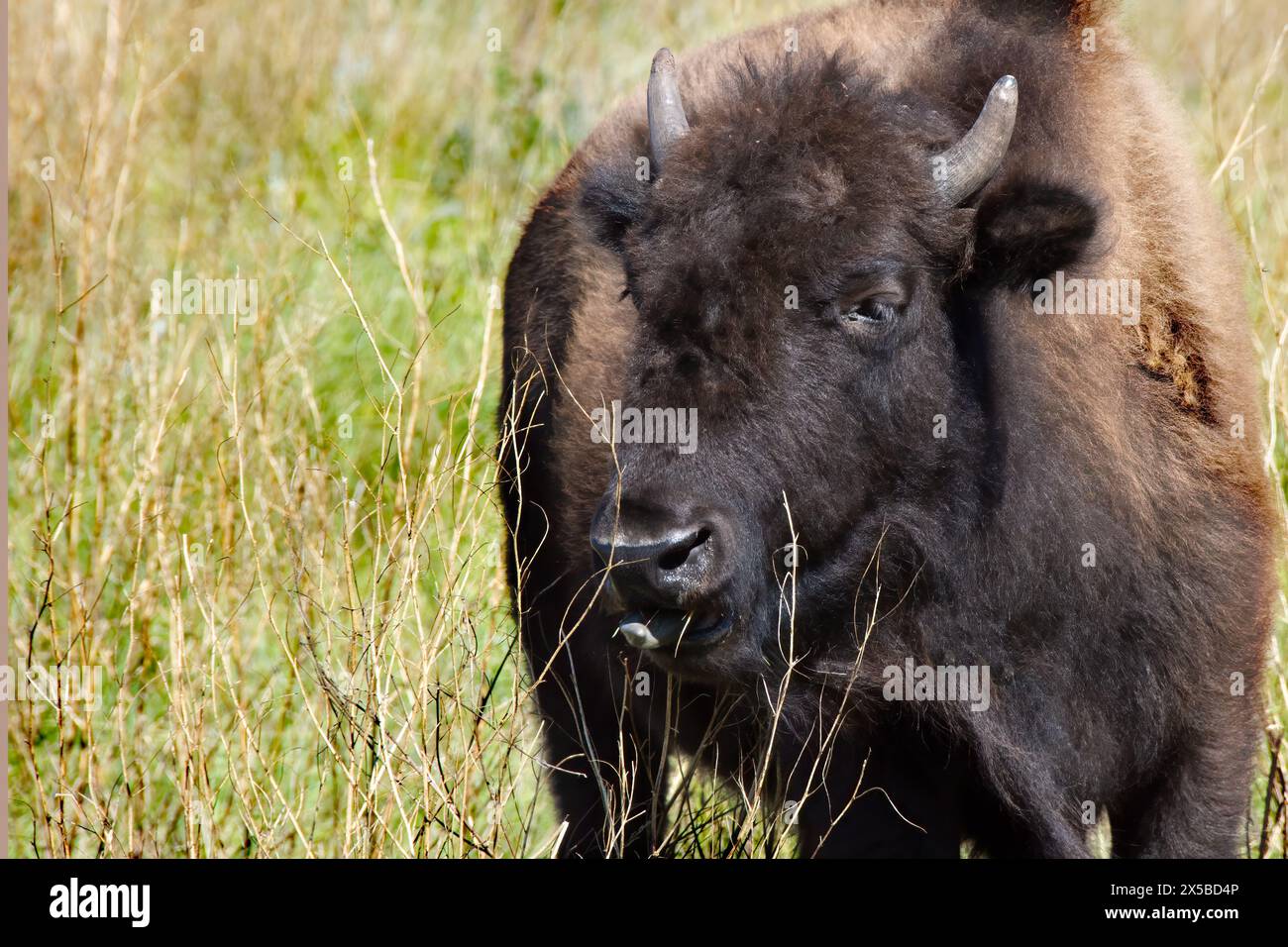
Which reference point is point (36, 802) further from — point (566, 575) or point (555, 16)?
point (555, 16)

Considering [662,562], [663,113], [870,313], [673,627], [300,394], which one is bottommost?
[673,627]

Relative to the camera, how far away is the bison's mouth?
13.5ft

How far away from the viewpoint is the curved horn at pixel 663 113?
479 centimetres

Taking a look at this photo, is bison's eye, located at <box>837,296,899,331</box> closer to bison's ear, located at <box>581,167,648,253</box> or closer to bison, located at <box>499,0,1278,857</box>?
bison, located at <box>499,0,1278,857</box>

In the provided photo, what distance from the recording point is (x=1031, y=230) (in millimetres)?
4414

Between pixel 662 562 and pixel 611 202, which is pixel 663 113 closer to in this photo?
pixel 611 202

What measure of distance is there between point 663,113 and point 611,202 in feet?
1.15

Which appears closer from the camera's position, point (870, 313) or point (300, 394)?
point (870, 313)

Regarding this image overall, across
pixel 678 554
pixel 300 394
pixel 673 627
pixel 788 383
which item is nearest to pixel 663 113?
pixel 788 383

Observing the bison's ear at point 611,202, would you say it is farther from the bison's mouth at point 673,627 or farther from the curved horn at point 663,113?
the bison's mouth at point 673,627

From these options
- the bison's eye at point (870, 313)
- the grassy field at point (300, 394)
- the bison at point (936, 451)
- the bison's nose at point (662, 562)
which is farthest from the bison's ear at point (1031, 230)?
the grassy field at point (300, 394)

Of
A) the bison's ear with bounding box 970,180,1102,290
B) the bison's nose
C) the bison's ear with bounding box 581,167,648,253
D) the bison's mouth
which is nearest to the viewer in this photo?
the bison's nose

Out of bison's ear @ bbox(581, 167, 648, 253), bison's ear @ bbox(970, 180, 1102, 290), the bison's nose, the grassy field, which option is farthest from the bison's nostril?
bison's ear @ bbox(970, 180, 1102, 290)
